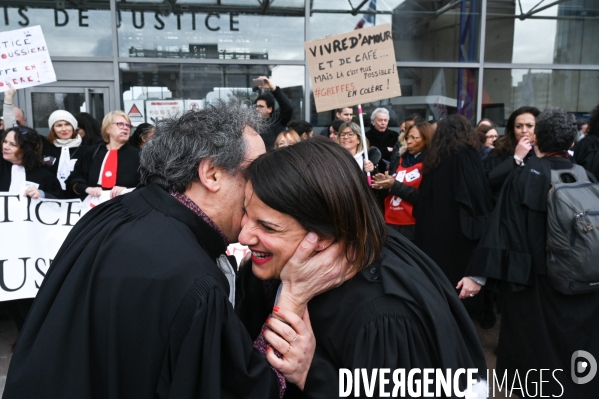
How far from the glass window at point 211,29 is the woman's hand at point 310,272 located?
7.44m

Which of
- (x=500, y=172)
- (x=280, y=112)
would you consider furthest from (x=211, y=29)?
(x=500, y=172)

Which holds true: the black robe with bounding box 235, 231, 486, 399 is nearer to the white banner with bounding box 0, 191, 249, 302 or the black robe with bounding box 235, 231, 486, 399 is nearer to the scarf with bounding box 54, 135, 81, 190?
the white banner with bounding box 0, 191, 249, 302

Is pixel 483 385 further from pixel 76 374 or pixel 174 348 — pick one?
pixel 76 374

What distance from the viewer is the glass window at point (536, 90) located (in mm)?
9164

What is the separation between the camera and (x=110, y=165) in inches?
188

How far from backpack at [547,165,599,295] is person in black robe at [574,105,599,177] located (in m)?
1.37

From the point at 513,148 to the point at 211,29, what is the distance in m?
5.39

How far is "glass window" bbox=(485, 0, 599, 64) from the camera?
29.8ft

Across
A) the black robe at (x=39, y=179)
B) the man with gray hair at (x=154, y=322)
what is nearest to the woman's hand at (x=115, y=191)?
the black robe at (x=39, y=179)

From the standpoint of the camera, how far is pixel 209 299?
1.31m

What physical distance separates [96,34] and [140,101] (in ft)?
4.04

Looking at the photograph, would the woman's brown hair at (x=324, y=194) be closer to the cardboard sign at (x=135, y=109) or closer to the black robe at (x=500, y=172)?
the black robe at (x=500, y=172)

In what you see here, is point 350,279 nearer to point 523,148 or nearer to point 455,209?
point 455,209

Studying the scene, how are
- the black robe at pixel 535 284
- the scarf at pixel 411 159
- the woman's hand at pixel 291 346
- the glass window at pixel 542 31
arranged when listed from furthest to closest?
the glass window at pixel 542 31, the scarf at pixel 411 159, the black robe at pixel 535 284, the woman's hand at pixel 291 346
